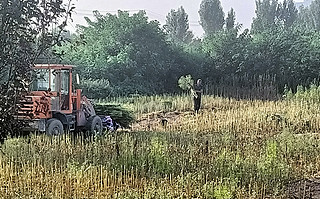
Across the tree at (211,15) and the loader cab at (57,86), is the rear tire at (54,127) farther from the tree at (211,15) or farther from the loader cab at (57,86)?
the tree at (211,15)

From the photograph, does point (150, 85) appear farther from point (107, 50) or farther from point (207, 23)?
point (207, 23)

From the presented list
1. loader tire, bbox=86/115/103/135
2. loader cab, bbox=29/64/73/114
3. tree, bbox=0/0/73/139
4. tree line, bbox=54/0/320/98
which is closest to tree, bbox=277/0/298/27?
tree line, bbox=54/0/320/98

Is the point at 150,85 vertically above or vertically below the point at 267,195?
above

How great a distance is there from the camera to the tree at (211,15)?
1692 inches

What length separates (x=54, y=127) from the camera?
9.04 meters

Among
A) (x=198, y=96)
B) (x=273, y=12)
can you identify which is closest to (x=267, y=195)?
(x=198, y=96)

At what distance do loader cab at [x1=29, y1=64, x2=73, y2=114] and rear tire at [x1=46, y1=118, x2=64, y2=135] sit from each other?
491 mm

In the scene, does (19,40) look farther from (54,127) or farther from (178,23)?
(178,23)

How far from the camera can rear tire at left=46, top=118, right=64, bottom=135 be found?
29.1ft

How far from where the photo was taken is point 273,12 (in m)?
46.0

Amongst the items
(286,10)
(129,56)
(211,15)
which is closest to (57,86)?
(129,56)

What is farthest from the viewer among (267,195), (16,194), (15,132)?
(15,132)

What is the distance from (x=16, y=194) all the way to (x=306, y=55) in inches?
706

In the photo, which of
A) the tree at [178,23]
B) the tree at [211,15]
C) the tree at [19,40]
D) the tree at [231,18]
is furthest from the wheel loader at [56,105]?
the tree at [211,15]
